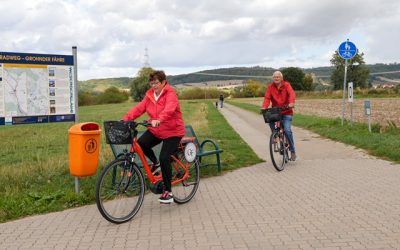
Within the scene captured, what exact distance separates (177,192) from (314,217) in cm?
213

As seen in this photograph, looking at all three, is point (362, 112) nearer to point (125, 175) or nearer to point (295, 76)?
point (125, 175)

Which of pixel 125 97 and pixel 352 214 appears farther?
pixel 125 97

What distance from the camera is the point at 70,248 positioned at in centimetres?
441

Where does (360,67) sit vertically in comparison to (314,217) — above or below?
above

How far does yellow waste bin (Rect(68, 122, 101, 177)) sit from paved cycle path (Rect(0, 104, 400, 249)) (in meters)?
0.54

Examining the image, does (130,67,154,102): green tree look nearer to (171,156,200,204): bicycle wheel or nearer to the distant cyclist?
the distant cyclist

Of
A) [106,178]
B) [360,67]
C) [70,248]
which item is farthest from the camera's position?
[360,67]

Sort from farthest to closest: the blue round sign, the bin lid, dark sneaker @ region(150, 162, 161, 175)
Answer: the blue round sign < dark sneaker @ region(150, 162, 161, 175) < the bin lid

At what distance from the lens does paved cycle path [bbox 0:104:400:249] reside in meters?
4.50

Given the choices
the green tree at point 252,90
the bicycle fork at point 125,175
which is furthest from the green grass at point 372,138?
the green tree at point 252,90

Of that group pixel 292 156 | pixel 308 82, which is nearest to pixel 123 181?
pixel 292 156

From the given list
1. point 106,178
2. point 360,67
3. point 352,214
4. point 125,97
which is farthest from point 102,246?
point 360,67

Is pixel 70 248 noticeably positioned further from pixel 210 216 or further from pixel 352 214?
pixel 352 214

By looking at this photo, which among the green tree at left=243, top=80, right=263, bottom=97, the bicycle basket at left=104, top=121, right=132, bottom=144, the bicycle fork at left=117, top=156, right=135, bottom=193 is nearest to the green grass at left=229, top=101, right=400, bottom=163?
the bicycle fork at left=117, top=156, right=135, bottom=193
